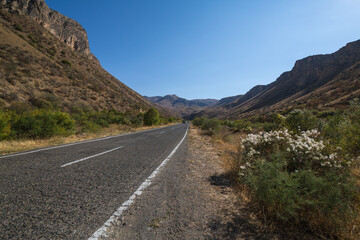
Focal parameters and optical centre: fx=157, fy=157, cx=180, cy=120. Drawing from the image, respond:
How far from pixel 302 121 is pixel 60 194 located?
9025 millimetres

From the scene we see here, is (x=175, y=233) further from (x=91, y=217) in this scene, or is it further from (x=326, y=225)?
(x=326, y=225)

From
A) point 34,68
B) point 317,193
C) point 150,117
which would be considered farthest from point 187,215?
point 34,68

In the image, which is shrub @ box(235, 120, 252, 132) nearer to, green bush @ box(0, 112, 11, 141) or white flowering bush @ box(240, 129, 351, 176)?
white flowering bush @ box(240, 129, 351, 176)

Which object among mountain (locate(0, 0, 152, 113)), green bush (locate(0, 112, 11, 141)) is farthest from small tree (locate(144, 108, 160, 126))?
green bush (locate(0, 112, 11, 141))

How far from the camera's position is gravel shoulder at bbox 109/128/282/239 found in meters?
1.93

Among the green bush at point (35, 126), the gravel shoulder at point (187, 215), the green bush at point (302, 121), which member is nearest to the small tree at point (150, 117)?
the green bush at point (35, 126)

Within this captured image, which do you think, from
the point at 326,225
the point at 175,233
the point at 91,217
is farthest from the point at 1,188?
the point at 326,225

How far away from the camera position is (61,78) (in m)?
31.8

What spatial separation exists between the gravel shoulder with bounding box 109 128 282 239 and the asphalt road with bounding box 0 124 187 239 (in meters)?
0.37

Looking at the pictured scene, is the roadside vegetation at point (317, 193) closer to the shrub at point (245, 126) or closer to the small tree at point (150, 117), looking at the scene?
the shrub at point (245, 126)

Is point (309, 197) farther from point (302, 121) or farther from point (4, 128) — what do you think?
point (4, 128)

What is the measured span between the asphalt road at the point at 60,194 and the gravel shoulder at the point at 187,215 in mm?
374

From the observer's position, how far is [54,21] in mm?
58531

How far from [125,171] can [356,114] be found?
5334mm
